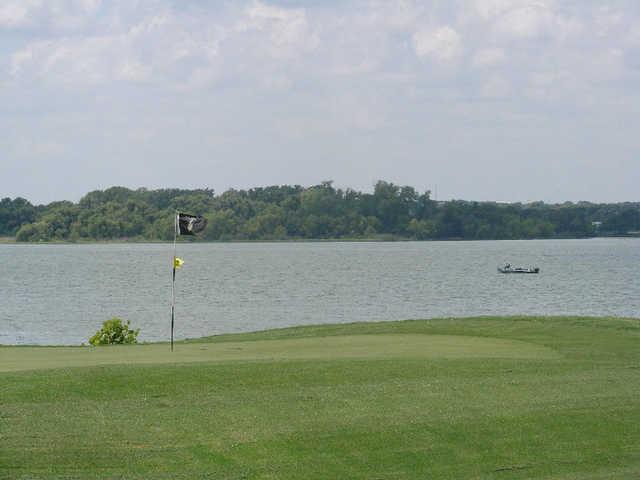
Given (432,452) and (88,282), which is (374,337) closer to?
(432,452)

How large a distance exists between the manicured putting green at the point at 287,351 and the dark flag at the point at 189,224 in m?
2.56

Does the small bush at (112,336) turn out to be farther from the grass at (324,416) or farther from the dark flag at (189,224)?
the dark flag at (189,224)

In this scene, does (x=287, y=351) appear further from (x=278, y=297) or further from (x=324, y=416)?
(x=278, y=297)

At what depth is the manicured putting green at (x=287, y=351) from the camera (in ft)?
63.1

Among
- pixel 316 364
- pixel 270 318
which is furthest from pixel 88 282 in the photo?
pixel 316 364

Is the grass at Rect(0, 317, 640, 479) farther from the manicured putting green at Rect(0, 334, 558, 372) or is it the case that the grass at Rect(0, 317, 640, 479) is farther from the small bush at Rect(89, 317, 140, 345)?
the small bush at Rect(89, 317, 140, 345)

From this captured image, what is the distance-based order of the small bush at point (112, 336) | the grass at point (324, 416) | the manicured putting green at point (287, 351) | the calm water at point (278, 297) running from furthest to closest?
the calm water at point (278, 297)
the small bush at point (112, 336)
the manicured putting green at point (287, 351)
the grass at point (324, 416)

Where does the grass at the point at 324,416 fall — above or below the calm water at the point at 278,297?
above

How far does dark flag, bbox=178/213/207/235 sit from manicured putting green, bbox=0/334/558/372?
8.40 ft

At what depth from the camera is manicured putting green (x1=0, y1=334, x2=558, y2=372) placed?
19.2 metres

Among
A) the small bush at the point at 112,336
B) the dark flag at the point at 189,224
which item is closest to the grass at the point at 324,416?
→ the dark flag at the point at 189,224

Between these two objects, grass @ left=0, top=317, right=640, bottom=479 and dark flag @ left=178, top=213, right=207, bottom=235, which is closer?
grass @ left=0, top=317, right=640, bottom=479

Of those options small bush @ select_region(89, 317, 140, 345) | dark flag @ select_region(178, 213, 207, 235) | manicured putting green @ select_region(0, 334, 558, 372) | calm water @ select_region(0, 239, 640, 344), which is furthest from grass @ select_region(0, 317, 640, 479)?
calm water @ select_region(0, 239, 640, 344)

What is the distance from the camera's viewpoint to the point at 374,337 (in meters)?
24.5
